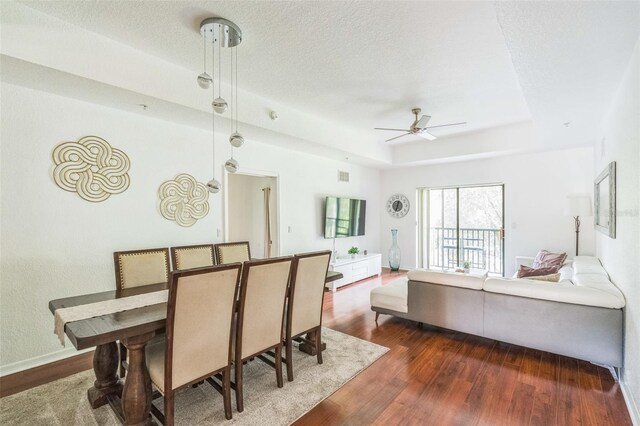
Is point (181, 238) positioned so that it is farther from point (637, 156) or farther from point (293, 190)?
point (637, 156)

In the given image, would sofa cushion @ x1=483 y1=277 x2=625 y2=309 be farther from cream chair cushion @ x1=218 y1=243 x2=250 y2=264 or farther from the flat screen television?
the flat screen television

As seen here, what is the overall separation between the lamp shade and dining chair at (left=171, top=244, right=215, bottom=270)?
5.42 meters

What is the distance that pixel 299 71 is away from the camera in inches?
125

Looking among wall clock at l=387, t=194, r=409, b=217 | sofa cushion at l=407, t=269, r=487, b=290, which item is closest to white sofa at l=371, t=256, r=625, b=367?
sofa cushion at l=407, t=269, r=487, b=290

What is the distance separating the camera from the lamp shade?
15.1 feet

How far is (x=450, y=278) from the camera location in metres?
3.23

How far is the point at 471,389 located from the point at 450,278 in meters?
1.14

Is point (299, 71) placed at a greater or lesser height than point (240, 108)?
greater

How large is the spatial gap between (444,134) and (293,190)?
3095 mm

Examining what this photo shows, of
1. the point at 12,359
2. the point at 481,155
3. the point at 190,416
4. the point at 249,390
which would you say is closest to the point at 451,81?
the point at 481,155

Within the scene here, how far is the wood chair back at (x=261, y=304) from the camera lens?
6.88 feet

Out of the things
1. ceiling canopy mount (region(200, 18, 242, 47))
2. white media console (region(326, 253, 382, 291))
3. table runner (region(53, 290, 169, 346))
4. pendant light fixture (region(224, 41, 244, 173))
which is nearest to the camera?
table runner (region(53, 290, 169, 346))

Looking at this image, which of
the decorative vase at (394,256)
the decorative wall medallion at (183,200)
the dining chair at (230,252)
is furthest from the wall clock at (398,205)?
the decorative wall medallion at (183,200)

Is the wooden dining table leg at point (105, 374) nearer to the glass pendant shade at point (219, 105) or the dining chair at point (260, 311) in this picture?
the dining chair at point (260, 311)
